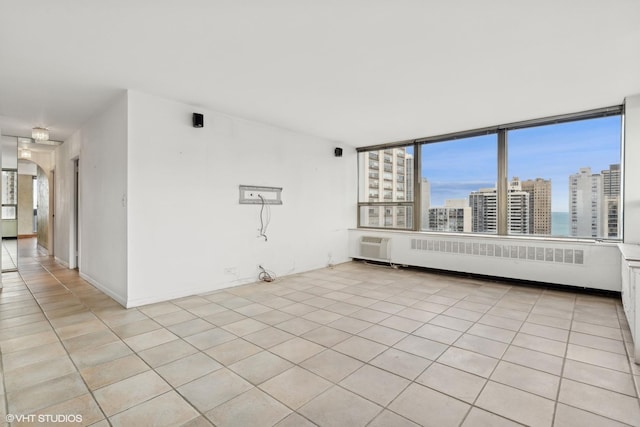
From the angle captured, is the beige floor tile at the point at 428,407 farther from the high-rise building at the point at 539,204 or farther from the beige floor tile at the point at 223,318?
the high-rise building at the point at 539,204

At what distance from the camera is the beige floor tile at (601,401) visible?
5.94ft

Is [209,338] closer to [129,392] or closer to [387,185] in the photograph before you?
[129,392]

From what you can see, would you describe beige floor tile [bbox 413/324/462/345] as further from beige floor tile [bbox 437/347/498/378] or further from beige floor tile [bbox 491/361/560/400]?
beige floor tile [bbox 491/361/560/400]

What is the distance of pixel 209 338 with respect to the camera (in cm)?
290

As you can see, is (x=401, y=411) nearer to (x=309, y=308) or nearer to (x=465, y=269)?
(x=309, y=308)

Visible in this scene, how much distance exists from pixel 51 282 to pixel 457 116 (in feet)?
22.3

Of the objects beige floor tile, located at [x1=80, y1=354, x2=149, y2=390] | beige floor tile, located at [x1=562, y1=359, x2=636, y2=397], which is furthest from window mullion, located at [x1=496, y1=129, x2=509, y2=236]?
beige floor tile, located at [x1=80, y1=354, x2=149, y2=390]

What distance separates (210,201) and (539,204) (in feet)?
16.6

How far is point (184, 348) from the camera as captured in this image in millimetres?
2688

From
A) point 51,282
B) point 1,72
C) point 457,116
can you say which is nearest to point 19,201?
point 51,282

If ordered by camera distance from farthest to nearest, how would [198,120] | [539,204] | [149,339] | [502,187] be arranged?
[502,187]
[539,204]
[198,120]
[149,339]

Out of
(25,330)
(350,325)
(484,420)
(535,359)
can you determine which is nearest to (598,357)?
(535,359)

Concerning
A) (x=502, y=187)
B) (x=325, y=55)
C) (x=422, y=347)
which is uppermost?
(x=325, y=55)

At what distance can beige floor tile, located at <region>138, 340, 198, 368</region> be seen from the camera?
2.46 meters
